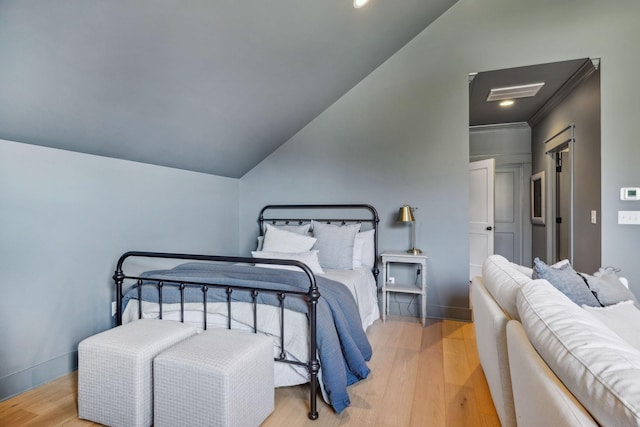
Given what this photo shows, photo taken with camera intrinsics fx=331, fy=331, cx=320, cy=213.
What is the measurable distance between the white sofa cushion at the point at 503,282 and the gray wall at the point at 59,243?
274 cm

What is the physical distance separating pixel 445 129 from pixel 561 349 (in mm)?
2913

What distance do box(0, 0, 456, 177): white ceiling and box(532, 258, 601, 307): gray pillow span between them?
2.27 m

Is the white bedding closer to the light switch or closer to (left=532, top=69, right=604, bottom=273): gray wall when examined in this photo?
(left=532, top=69, right=604, bottom=273): gray wall

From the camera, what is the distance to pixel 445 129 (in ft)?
11.5

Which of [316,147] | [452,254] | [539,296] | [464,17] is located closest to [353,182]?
[316,147]

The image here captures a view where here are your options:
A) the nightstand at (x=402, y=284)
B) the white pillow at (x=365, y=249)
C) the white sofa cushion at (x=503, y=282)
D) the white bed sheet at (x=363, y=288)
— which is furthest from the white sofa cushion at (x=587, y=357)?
the white pillow at (x=365, y=249)

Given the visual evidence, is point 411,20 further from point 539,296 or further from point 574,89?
point 539,296

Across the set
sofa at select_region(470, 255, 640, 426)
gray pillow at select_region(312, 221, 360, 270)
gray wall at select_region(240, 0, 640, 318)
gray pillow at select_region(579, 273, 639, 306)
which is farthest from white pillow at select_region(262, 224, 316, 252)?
gray pillow at select_region(579, 273, 639, 306)

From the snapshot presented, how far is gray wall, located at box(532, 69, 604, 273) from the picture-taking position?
10.2 feet

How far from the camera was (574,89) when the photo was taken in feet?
11.9

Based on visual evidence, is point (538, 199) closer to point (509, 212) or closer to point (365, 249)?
point (509, 212)

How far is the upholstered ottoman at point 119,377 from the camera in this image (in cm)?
167

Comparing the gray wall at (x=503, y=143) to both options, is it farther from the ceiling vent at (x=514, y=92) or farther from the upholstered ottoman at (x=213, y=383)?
the upholstered ottoman at (x=213, y=383)

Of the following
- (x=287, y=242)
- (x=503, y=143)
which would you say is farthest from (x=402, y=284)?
(x=503, y=143)
